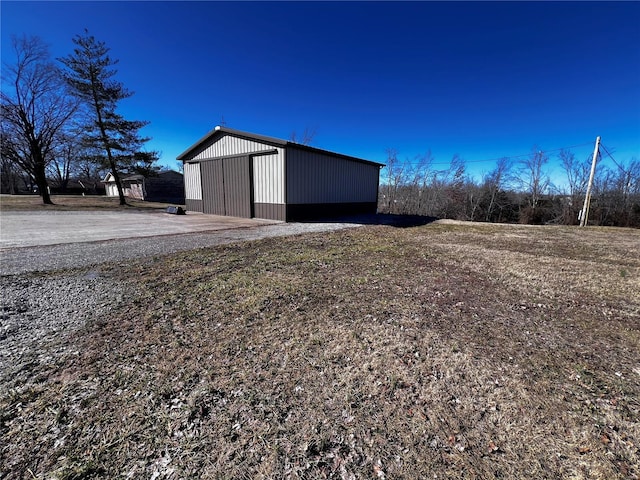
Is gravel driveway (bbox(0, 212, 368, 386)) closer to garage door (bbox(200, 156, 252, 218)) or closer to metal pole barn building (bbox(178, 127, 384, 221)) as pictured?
metal pole barn building (bbox(178, 127, 384, 221))

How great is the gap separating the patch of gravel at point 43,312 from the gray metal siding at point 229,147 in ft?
28.8

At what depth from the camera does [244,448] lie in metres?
1.46

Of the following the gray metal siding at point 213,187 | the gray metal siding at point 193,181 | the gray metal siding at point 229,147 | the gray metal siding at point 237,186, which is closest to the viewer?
the gray metal siding at point 229,147

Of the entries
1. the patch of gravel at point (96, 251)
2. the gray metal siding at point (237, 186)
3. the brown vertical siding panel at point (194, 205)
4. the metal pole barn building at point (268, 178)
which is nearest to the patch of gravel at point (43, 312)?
the patch of gravel at point (96, 251)

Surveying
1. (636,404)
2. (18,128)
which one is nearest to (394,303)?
(636,404)

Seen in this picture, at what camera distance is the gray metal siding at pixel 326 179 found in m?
11.4

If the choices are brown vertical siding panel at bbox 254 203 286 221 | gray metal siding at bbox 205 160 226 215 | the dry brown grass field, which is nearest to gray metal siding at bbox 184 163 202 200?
gray metal siding at bbox 205 160 226 215

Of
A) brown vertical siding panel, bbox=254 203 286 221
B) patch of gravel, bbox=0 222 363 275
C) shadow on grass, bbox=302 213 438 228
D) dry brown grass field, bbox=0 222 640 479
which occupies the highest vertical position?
brown vertical siding panel, bbox=254 203 286 221

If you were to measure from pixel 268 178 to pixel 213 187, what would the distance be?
432cm

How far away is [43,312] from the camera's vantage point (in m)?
2.94

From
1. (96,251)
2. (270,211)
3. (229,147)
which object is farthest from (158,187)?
(96,251)

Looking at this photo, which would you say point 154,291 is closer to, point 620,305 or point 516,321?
point 516,321

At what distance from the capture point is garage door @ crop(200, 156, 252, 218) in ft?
41.0

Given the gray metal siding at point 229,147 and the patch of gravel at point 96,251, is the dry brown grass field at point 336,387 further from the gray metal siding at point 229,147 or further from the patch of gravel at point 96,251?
the gray metal siding at point 229,147
